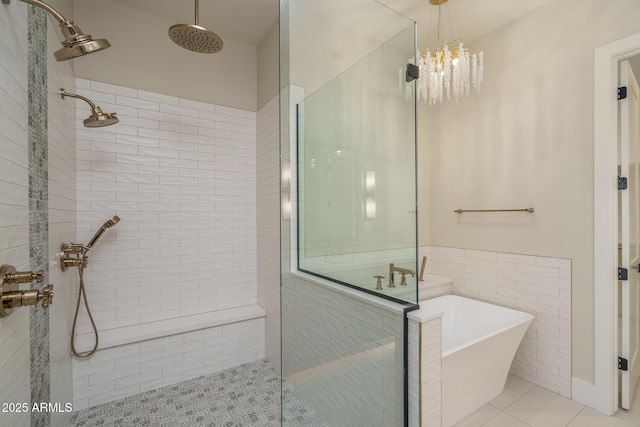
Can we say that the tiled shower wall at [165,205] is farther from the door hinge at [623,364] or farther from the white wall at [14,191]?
the door hinge at [623,364]

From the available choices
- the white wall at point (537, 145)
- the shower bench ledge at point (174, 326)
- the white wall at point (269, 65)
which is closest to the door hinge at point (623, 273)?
the white wall at point (537, 145)

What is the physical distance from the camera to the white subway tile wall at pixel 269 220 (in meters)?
2.56

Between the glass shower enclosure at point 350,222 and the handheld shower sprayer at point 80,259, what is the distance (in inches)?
54.7

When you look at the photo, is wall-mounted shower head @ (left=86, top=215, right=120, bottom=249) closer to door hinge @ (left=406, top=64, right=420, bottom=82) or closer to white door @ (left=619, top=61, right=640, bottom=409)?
door hinge @ (left=406, top=64, right=420, bottom=82)

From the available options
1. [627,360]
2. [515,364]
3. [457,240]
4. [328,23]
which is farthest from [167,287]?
[627,360]

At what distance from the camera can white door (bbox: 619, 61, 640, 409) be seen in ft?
6.43

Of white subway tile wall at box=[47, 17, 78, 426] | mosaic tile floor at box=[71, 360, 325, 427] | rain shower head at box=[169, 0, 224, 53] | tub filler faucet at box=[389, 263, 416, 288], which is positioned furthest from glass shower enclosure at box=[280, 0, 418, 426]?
white subway tile wall at box=[47, 17, 78, 426]

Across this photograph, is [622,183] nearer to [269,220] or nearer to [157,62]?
[269,220]

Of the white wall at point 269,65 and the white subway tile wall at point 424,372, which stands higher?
the white wall at point 269,65

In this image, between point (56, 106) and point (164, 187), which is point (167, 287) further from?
point (56, 106)

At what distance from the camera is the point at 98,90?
2275mm

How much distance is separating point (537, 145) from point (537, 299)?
125 cm

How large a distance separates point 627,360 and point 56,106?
3.98 metres

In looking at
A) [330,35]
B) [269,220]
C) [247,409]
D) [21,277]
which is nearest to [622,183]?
[330,35]
